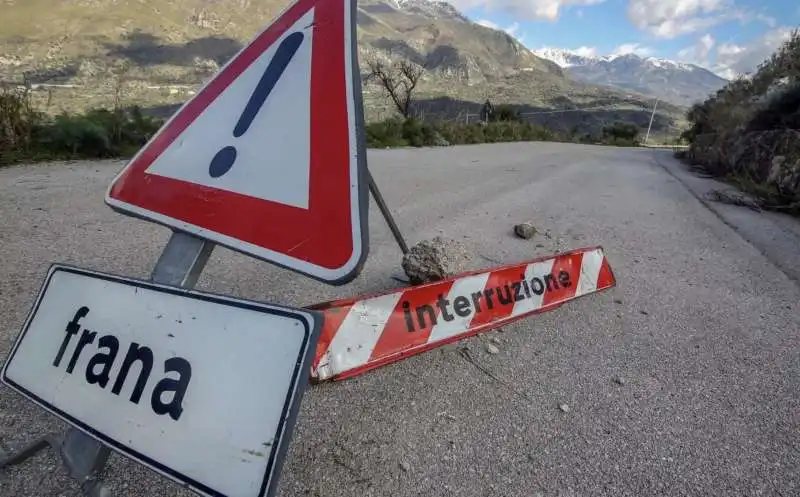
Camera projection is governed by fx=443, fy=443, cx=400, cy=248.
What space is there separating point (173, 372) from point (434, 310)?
1.21 meters

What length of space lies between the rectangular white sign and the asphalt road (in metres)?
0.46

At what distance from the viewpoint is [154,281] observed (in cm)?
82

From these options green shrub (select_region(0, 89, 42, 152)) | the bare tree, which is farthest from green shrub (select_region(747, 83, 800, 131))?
the bare tree

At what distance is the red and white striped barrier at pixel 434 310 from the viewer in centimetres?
156

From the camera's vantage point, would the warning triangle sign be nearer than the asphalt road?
Yes

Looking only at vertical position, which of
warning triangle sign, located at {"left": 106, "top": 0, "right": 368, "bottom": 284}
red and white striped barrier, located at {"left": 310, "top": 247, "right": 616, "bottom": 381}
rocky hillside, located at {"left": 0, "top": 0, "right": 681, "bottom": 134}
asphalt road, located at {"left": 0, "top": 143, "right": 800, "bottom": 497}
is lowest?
asphalt road, located at {"left": 0, "top": 143, "right": 800, "bottom": 497}

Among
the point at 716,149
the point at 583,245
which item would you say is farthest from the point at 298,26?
the point at 716,149

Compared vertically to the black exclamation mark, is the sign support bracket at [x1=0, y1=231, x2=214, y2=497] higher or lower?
lower

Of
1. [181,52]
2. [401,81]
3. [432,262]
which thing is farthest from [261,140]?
[181,52]

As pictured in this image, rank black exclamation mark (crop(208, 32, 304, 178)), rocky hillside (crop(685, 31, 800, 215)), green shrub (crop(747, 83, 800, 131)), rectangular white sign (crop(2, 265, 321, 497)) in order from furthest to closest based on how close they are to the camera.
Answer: green shrub (crop(747, 83, 800, 131)) < rocky hillside (crop(685, 31, 800, 215)) < black exclamation mark (crop(208, 32, 304, 178)) < rectangular white sign (crop(2, 265, 321, 497))

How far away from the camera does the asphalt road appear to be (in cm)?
119

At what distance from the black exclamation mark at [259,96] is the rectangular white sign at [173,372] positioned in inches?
10.7

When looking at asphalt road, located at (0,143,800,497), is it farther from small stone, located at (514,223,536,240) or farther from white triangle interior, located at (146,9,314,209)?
white triangle interior, located at (146,9,314,209)

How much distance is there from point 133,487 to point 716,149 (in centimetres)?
1273
